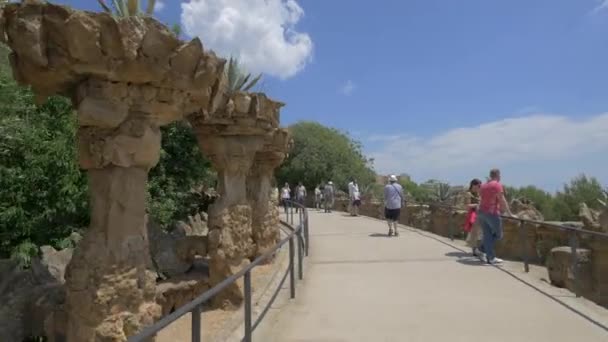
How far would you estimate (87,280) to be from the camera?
185 inches

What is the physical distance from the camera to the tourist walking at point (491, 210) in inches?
324

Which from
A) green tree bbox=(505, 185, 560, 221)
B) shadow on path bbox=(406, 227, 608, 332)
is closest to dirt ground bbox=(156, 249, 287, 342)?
shadow on path bbox=(406, 227, 608, 332)

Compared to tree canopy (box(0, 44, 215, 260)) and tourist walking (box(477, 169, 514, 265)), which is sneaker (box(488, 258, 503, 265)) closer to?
tourist walking (box(477, 169, 514, 265))

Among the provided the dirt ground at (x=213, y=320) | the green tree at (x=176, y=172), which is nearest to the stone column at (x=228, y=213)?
the dirt ground at (x=213, y=320)

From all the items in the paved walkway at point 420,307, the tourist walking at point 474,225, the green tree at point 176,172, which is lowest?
the paved walkway at point 420,307

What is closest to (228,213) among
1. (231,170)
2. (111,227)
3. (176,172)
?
(231,170)

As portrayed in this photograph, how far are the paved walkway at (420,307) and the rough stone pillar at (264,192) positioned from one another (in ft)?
5.56

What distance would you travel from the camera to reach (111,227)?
4793 mm

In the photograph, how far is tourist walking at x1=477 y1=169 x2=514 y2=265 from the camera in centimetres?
822

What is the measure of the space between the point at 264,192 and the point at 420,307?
5514 mm

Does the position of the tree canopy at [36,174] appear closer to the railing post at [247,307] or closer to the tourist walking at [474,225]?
the railing post at [247,307]

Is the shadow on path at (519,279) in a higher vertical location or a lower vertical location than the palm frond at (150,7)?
lower

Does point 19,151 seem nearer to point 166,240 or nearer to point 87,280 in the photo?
point 166,240

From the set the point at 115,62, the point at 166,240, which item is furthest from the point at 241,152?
the point at 115,62
